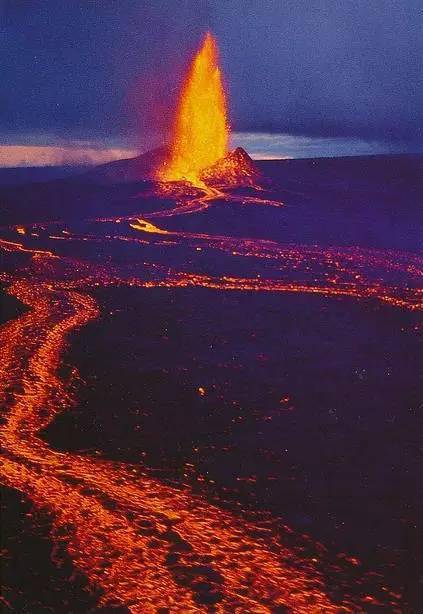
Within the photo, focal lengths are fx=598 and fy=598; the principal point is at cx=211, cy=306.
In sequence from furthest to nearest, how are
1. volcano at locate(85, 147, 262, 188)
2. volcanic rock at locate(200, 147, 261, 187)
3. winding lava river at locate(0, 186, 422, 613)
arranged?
volcano at locate(85, 147, 262, 188)
volcanic rock at locate(200, 147, 261, 187)
winding lava river at locate(0, 186, 422, 613)

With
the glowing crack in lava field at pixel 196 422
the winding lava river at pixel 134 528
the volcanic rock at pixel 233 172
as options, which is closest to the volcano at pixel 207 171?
the volcanic rock at pixel 233 172

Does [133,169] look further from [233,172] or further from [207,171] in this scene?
[233,172]

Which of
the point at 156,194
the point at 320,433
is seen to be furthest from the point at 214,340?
the point at 156,194

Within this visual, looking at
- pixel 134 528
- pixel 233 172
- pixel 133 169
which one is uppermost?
pixel 133 169

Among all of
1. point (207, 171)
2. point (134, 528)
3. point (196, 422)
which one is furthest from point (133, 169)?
point (134, 528)

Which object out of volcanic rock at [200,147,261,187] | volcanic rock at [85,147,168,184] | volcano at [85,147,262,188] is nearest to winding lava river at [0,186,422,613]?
volcanic rock at [200,147,261,187]

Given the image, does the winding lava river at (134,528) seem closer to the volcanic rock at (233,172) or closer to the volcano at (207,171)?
the volcanic rock at (233,172)

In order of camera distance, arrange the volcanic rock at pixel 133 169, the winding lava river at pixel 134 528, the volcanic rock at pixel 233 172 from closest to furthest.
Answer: the winding lava river at pixel 134 528, the volcanic rock at pixel 233 172, the volcanic rock at pixel 133 169

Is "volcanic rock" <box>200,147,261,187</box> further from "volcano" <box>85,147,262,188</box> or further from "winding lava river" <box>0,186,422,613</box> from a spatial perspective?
"winding lava river" <box>0,186,422,613</box>
